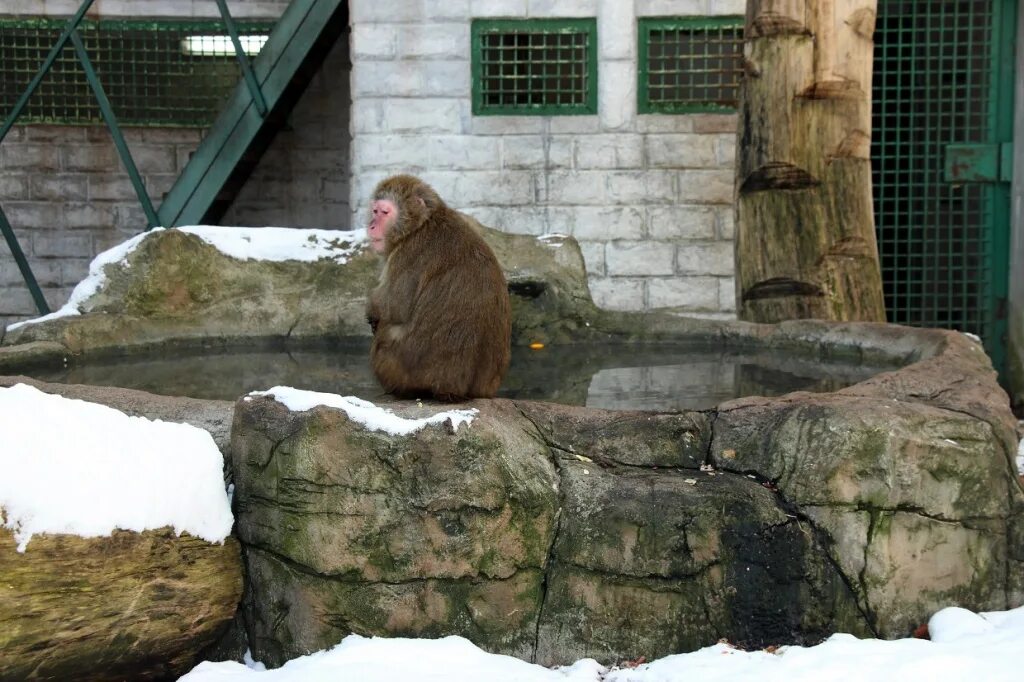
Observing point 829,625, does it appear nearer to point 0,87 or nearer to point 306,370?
point 306,370

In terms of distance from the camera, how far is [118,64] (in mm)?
9250

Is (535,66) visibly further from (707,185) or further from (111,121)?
(111,121)

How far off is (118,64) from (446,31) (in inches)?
109

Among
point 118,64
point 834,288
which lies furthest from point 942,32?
point 118,64

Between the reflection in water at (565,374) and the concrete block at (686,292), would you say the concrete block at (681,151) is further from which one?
the reflection in water at (565,374)

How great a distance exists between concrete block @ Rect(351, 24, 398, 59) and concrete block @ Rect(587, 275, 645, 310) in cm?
186

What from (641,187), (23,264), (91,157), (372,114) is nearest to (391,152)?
(372,114)

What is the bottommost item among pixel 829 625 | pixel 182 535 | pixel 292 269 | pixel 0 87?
pixel 829 625

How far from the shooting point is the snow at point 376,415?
3562mm

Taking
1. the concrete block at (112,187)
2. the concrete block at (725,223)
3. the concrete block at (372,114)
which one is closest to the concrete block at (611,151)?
the concrete block at (725,223)

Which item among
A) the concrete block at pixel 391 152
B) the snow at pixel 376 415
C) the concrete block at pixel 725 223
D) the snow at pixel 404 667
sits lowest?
the snow at pixel 404 667

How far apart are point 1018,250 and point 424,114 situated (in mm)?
3705

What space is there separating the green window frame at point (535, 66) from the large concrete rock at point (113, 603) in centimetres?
478

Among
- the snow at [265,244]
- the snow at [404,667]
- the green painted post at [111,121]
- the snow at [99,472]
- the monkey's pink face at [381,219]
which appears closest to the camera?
the snow at [99,472]
